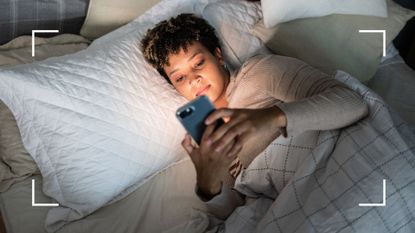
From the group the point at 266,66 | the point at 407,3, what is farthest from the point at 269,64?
the point at 407,3

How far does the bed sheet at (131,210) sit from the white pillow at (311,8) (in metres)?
0.59

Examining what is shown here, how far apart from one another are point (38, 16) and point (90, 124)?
545 mm

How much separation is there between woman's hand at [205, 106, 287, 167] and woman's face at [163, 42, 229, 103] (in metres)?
0.33

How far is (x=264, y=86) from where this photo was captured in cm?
112

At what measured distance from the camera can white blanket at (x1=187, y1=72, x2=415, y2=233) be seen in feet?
2.99

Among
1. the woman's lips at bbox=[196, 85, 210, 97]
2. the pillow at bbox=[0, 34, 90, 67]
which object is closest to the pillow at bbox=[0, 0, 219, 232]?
the woman's lips at bbox=[196, 85, 210, 97]

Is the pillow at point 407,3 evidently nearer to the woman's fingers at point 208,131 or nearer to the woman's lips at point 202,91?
the woman's lips at point 202,91

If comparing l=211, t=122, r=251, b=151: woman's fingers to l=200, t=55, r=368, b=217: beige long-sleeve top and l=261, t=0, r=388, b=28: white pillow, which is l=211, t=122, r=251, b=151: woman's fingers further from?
l=261, t=0, r=388, b=28: white pillow

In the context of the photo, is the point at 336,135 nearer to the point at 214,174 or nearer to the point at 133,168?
the point at 214,174

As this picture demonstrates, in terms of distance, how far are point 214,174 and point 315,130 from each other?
277 mm

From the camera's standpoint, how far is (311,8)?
1430 millimetres

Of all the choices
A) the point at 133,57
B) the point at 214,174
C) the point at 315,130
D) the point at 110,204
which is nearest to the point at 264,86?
the point at 315,130

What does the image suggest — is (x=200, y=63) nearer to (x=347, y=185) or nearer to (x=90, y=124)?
(x=90, y=124)

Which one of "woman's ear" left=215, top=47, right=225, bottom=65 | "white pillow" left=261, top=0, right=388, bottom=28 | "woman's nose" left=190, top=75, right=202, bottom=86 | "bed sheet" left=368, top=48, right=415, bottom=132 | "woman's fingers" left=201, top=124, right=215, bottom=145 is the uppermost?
"white pillow" left=261, top=0, right=388, bottom=28
